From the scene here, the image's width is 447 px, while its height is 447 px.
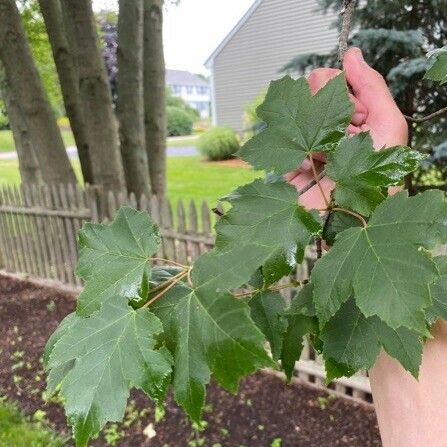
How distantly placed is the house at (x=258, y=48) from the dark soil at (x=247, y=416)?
12.9m

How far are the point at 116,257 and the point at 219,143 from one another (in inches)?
677

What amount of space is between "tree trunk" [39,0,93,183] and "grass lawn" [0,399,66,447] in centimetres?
325

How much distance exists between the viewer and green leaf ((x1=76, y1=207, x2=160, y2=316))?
0.78 metres

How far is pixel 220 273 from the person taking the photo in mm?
659

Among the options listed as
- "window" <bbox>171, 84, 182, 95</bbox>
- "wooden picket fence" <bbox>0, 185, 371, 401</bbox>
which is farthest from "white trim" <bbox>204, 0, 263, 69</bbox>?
"window" <bbox>171, 84, 182, 95</bbox>

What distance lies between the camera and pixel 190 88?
6300 cm

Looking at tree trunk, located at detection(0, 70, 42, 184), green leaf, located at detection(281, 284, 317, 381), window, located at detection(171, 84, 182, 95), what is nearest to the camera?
green leaf, located at detection(281, 284, 317, 381)

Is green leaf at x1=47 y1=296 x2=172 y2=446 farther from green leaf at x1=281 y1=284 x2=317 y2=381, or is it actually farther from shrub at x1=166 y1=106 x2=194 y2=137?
shrub at x1=166 y1=106 x2=194 y2=137

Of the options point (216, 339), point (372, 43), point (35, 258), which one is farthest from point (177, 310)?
point (35, 258)

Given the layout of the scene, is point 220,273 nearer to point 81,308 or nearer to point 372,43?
point 81,308

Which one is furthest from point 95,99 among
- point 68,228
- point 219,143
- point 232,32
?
point 232,32

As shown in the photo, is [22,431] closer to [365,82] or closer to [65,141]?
[365,82]

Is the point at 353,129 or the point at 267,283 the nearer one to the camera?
the point at 267,283

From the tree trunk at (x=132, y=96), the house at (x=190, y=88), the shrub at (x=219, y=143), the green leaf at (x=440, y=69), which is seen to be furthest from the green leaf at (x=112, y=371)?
the house at (x=190, y=88)
